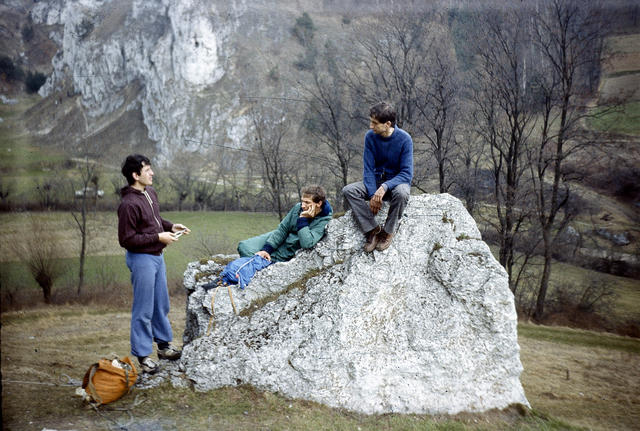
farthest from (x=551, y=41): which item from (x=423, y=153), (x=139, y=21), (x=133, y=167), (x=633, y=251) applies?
(x=139, y=21)

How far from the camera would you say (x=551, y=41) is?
21562 millimetres

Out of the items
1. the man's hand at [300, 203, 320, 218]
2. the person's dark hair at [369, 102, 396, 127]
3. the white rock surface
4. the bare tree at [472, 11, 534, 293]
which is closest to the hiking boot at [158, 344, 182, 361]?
the man's hand at [300, 203, 320, 218]

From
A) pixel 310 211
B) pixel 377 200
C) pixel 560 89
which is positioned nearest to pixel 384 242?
pixel 377 200

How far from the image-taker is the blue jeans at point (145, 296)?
5.77m

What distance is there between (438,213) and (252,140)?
2657cm

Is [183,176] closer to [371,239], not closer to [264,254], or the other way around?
[264,254]

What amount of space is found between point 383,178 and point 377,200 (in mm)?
622

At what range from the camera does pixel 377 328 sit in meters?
6.30

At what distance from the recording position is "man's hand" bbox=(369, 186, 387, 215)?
6312mm

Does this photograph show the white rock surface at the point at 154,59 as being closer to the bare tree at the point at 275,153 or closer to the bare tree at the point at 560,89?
the bare tree at the point at 275,153

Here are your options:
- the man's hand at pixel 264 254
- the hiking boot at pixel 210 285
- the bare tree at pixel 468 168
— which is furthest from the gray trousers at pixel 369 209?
the bare tree at pixel 468 168

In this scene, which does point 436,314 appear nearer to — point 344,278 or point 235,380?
point 344,278

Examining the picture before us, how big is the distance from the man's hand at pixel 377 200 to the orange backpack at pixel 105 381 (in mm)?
4078

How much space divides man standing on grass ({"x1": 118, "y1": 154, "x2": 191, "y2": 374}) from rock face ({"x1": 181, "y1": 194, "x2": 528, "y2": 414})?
69 centimetres
